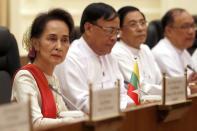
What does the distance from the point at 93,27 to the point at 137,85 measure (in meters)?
0.53

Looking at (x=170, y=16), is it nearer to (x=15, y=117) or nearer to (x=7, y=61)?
(x=7, y=61)

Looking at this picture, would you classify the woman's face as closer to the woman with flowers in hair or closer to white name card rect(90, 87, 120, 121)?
the woman with flowers in hair

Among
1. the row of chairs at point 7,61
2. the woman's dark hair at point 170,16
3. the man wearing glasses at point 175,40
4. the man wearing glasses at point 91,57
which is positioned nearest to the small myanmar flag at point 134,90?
the man wearing glasses at point 91,57

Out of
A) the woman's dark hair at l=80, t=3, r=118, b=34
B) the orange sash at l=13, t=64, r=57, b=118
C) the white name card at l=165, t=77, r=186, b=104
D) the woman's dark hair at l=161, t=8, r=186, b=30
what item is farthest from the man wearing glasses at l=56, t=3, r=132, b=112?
the woman's dark hair at l=161, t=8, r=186, b=30

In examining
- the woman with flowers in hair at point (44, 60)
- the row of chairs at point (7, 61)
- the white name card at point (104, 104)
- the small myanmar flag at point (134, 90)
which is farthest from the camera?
the row of chairs at point (7, 61)

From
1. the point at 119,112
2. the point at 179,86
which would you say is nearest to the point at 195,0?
the point at 179,86

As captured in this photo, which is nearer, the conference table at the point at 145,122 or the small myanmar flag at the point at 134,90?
the conference table at the point at 145,122

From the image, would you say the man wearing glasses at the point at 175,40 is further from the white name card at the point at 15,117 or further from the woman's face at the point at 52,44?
the white name card at the point at 15,117

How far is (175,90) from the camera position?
173cm

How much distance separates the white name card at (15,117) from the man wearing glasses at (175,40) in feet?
8.55

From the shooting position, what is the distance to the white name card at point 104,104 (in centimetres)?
132

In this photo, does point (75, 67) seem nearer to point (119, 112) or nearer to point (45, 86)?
point (45, 86)

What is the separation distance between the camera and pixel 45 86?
1.91 m

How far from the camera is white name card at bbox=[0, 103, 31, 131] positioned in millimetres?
1078
